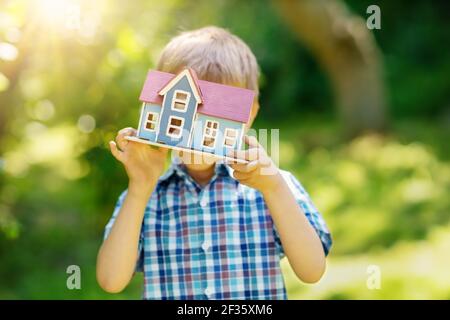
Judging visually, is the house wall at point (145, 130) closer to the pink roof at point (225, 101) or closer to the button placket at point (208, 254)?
the pink roof at point (225, 101)

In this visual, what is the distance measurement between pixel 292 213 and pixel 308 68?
38.4 ft

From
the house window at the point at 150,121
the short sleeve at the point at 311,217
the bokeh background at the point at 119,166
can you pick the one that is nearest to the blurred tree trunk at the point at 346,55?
the bokeh background at the point at 119,166

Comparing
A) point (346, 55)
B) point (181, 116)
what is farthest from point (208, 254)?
point (346, 55)

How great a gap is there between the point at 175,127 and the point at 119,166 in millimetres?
2740

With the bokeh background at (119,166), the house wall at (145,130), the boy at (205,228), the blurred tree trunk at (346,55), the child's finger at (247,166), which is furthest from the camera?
the blurred tree trunk at (346,55)

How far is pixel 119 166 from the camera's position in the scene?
4773mm

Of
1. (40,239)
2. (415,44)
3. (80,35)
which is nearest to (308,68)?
(415,44)

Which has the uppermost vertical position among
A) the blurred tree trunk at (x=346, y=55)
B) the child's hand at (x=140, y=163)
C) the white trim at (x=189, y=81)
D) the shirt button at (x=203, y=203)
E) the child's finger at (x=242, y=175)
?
the blurred tree trunk at (x=346, y=55)

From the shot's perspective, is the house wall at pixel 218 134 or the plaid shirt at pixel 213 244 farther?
the plaid shirt at pixel 213 244

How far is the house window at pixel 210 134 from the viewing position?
2103mm

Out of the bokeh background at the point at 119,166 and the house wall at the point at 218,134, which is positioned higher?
the bokeh background at the point at 119,166

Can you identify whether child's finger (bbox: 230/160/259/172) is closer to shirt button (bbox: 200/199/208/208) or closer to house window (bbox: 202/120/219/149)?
house window (bbox: 202/120/219/149)

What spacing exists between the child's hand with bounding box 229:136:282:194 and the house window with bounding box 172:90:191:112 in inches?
8.7

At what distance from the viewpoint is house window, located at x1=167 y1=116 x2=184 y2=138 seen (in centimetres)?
210
